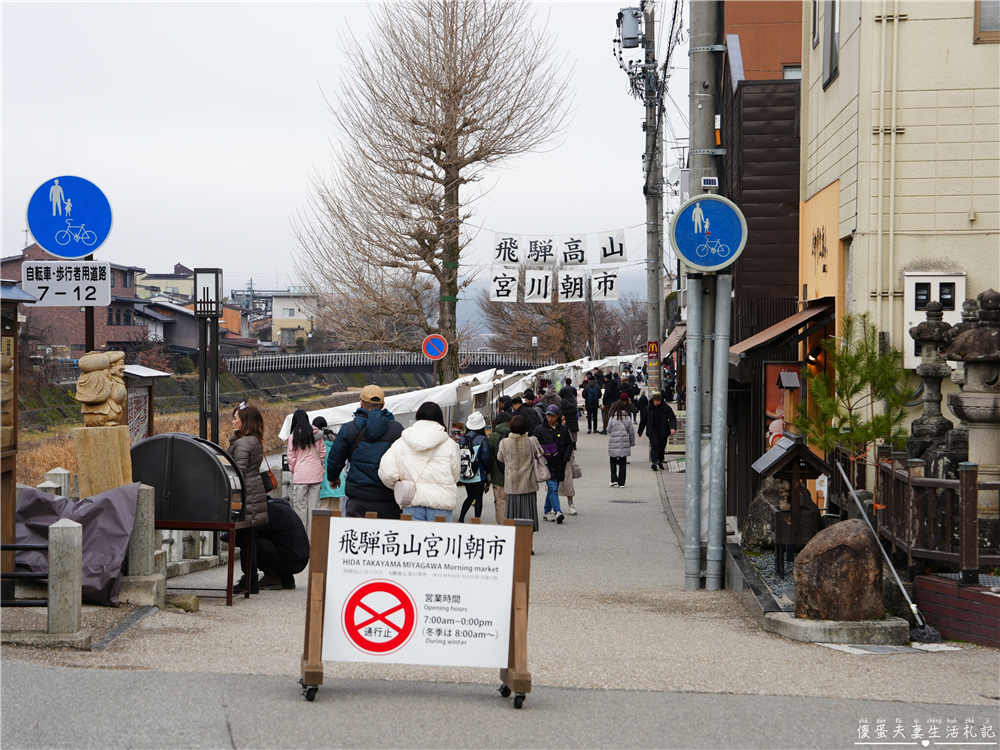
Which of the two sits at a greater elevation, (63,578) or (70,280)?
(70,280)

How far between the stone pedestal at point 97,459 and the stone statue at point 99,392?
0.75ft

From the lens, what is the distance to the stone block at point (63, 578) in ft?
19.8

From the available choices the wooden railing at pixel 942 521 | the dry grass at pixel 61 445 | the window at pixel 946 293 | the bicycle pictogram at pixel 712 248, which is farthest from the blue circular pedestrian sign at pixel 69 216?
the dry grass at pixel 61 445

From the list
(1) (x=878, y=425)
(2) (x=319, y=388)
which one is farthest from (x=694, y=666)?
(2) (x=319, y=388)

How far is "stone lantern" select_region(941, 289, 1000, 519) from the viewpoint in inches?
291

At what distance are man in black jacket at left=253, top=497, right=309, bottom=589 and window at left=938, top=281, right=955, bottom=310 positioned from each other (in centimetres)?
664

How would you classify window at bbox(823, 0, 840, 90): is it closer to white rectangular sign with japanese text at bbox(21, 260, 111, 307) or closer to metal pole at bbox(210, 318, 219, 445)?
white rectangular sign with japanese text at bbox(21, 260, 111, 307)

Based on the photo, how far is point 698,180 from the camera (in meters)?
9.78

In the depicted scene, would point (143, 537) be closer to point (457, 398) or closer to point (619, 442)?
point (619, 442)

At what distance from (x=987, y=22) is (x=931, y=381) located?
3.70 meters

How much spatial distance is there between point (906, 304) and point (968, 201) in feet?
3.95

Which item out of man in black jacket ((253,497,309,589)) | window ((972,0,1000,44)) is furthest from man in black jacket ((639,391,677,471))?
man in black jacket ((253,497,309,589))

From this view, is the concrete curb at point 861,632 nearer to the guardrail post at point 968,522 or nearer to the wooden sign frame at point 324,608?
the guardrail post at point 968,522

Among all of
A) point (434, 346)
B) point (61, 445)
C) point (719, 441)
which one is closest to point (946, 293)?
point (719, 441)
